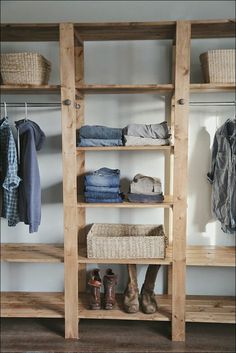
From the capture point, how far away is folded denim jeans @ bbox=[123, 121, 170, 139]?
2426 millimetres

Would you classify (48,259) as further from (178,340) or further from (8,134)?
(178,340)

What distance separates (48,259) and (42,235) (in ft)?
1.54

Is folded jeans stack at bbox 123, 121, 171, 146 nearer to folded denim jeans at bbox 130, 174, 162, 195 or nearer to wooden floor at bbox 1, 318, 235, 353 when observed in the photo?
folded denim jeans at bbox 130, 174, 162, 195

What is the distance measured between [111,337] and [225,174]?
1.51m

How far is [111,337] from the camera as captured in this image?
2.57 meters

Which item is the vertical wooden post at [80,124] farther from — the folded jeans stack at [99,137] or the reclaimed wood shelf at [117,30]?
the folded jeans stack at [99,137]

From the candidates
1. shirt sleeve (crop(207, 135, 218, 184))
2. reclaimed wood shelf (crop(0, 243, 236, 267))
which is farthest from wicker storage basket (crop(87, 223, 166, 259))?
shirt sleeve (crop(207, 135, 218, 184))

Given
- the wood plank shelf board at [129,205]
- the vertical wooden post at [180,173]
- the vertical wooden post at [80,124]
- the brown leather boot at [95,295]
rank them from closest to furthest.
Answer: the vertical wooden post at [180,173]
the wood plank shelf board at [129,205]
the brown leather boot at [95,295]
the vertical wooden post at [80,124]

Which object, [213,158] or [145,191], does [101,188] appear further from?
[213,158]

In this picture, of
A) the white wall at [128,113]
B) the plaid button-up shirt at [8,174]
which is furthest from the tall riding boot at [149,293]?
the plaid button-up shirt at [8,174]

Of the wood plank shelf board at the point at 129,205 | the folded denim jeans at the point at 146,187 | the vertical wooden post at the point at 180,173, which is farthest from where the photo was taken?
the folded denim jeans at the point at 146,187

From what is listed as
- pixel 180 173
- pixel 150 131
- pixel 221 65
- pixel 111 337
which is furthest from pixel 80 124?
pixel 111 337

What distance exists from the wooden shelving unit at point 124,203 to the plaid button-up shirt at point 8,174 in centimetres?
32

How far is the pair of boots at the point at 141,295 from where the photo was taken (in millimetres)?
2561
